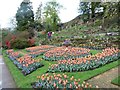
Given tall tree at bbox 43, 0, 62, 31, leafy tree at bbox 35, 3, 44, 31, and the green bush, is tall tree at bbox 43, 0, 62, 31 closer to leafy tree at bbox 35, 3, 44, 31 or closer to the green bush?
leafy tree at bbox 35, 3, 44, 31

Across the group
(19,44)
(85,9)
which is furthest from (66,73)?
(85,9)

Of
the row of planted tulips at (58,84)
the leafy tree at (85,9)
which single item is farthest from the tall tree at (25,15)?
the row of planted tulips at (58,84)

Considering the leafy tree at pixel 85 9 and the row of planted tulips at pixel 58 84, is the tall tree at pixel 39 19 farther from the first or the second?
the row of planted tulips at pixel 58 84

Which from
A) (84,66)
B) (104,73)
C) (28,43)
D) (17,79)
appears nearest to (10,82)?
(17,79)

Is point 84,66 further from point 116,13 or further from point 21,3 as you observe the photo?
point 21,3

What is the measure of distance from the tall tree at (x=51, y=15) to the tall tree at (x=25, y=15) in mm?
3394

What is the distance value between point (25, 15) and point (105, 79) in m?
33.0

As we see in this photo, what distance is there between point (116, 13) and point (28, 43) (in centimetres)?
1351

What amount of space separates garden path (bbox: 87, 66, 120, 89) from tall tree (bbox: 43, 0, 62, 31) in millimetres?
26766

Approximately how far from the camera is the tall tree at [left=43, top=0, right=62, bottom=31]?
109ft

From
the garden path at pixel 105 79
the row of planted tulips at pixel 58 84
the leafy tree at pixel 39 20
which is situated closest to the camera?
the row of planted tulips at pixel 58 84

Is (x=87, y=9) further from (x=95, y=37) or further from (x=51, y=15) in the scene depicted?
(x=95, y=37)

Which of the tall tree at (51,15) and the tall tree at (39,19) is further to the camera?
the tall tree at (39,19)

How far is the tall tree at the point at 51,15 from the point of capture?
109 feet
